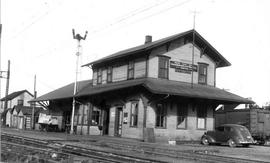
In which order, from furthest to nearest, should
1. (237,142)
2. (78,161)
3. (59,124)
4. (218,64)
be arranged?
(59,124), (218,64), (237,142), (78,161)

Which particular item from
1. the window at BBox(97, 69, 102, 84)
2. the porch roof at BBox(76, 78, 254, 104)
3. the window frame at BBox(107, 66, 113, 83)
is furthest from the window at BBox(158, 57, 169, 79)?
the window at BBox(97, 69, 102, 84)

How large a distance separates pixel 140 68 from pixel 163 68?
5.36 ft

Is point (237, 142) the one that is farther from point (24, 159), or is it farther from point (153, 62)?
point (24, 159)

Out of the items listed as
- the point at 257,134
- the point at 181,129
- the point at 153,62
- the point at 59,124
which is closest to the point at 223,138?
the point at 181,129

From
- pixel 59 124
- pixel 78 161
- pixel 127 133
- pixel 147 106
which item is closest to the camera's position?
pixel 78 161

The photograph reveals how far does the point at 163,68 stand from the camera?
2686cm

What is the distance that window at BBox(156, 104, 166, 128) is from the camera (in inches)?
996

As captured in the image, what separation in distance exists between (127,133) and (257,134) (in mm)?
9608

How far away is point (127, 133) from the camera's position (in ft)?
86.6

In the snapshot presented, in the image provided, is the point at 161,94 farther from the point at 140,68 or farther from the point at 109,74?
the point at 109,74

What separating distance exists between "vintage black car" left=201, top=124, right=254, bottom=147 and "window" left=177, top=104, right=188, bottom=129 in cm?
228

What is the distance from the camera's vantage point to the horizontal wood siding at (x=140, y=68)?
86.9 feet

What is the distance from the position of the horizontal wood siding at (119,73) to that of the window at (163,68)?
3.41 metres

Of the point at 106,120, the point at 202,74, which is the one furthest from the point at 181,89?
the point at 106,120
